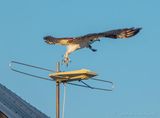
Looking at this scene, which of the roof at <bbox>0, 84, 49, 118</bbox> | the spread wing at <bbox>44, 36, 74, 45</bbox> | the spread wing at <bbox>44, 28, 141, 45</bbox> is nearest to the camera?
the spread wing at <bbox>44, 28, 141, 45</bbox>

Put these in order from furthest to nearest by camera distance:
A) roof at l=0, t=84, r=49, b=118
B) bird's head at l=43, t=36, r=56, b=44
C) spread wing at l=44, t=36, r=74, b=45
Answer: roof at l=0, t=84, r=49, b=118, bird's head at l=43, t=36, r=56, b=44, spread wing at l=44, t=36, r=74, b=45

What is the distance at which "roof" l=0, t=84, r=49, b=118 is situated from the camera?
21.8 m

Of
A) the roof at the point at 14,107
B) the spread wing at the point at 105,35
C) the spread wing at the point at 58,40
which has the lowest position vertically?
the roof at the point at 14,107

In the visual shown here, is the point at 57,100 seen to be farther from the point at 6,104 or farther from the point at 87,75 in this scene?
the point at 6,104

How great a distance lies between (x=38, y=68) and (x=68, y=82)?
2.64ft

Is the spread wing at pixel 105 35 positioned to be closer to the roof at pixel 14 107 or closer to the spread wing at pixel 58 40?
the spread wing at pixel 58 40

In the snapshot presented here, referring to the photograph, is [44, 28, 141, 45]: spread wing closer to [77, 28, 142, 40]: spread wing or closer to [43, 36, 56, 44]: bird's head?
[77, 28, 142, 40]: spread wing

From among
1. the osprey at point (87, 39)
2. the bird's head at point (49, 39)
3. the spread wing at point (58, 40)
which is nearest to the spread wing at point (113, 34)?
the osprey at point (87, 39)

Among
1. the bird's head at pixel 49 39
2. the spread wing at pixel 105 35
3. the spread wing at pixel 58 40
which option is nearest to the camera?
the spread wing at pixel 105 35

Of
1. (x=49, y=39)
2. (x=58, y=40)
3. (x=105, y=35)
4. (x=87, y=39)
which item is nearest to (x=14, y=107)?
(x=49, y=39)

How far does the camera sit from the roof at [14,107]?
21.8 meters

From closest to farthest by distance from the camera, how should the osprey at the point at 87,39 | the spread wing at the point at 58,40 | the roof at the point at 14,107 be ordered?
the osprey at the point at 87,39, the spread wing at the point at 58,40, the roof at the point at 14,107

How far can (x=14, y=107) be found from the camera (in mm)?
24312

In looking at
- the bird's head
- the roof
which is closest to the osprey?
the bird's head
